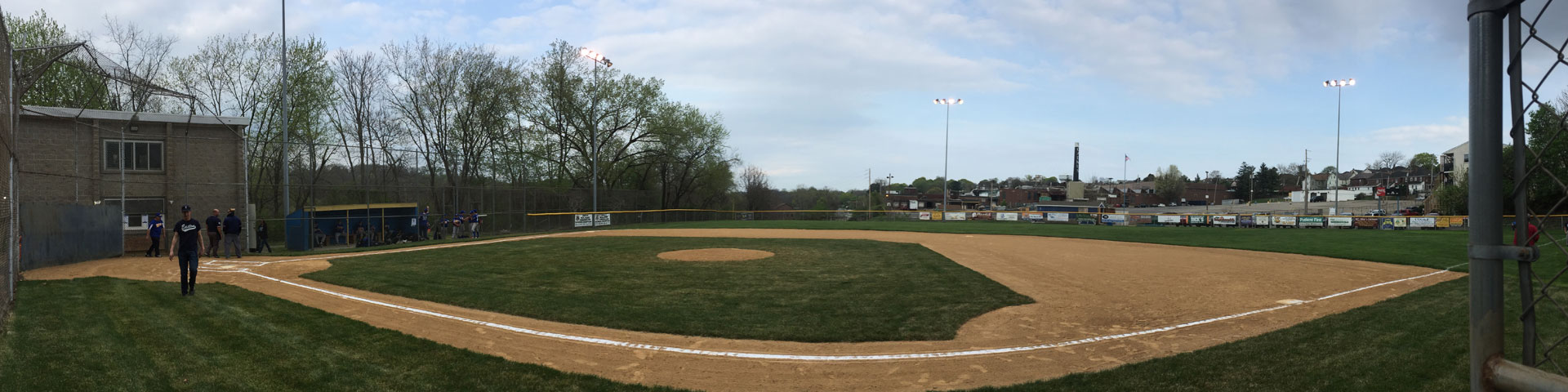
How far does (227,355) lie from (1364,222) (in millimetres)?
46425

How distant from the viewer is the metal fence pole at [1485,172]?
1684 millimetres

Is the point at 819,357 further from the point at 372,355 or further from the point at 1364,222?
the point at 1364,222

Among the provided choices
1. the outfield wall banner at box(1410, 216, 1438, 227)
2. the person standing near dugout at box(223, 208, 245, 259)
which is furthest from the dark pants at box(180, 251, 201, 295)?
the outfield wall banner at box(1410, 216, 1438, 227)

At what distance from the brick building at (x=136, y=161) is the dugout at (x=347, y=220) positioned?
106 inches

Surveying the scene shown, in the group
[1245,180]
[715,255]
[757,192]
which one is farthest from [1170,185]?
[715,255]

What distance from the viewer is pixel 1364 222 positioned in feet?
120

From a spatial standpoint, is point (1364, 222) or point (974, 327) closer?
point (974, 327)

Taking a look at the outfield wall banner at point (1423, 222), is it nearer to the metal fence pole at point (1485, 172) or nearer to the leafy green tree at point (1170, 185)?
the metal fence pole at point (1485, 172)

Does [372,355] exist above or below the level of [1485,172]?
below

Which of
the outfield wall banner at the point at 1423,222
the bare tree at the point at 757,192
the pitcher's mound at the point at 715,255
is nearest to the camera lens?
the pitcher's mound at the point at 715,255

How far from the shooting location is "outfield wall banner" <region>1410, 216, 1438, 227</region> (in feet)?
116

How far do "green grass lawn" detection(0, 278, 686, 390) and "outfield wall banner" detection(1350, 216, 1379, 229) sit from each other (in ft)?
141

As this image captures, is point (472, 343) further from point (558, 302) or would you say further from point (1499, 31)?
point (1499, 31)

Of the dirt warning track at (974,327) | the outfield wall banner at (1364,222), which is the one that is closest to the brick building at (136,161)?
A: the dirt warning track at (974,327)
